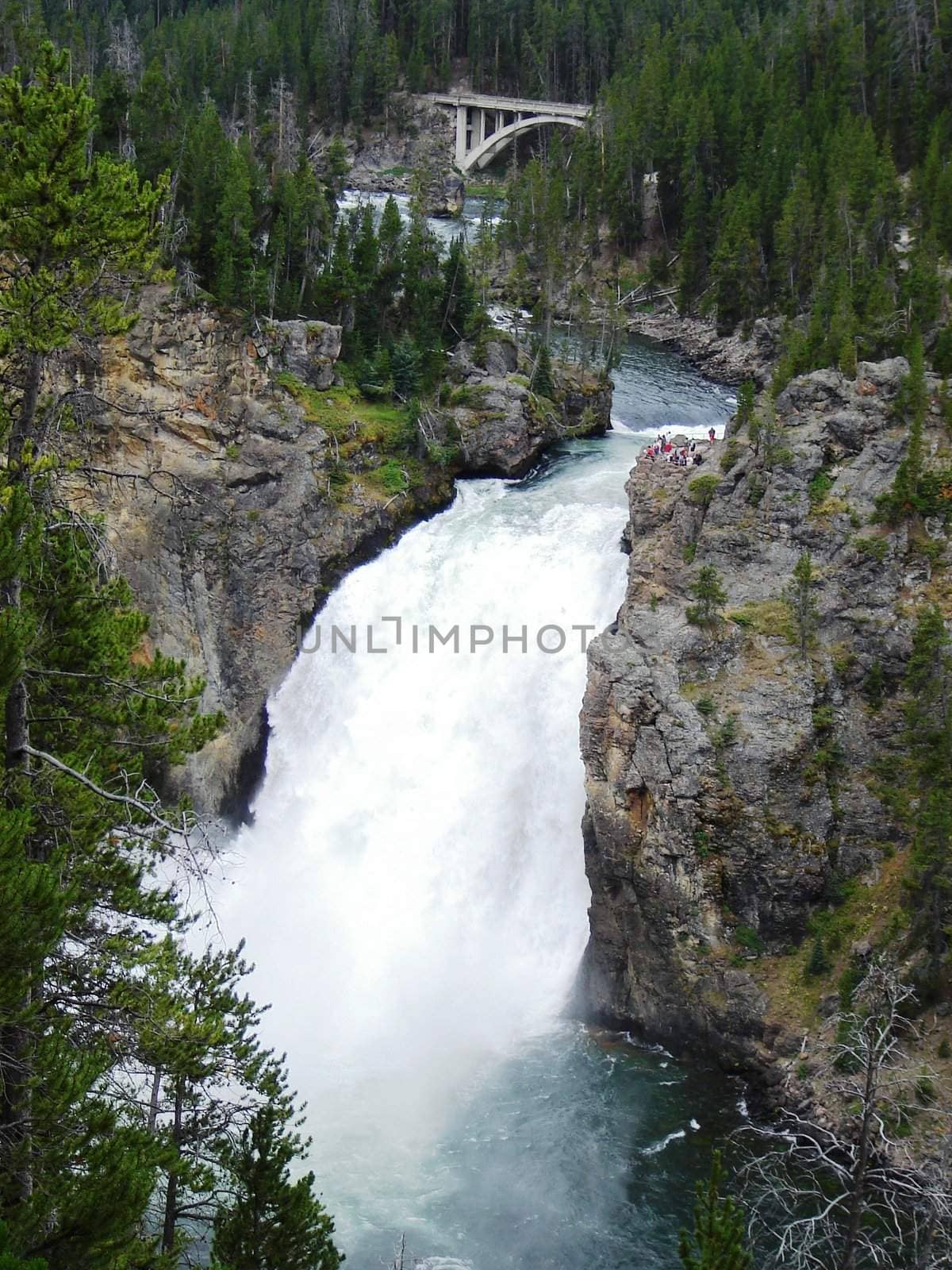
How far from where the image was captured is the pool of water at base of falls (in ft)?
77.8

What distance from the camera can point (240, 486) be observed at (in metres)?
39.1

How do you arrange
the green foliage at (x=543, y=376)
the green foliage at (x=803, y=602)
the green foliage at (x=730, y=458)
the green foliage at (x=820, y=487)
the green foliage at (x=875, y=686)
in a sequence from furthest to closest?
1. the green foliage at (x=543, y=376)
2. the green foliage at (x=730, y=458)
3. the green foliage at (x=820, y=487)
4. the green foliage at (x=803, y=602)
5. the green foliage at (x=875, y=686)

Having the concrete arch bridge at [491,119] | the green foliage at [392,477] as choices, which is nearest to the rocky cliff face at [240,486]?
the green foliage at [392,477]

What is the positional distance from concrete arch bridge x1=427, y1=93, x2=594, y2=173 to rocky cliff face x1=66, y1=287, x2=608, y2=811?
69.4m

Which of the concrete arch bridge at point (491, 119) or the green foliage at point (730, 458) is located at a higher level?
the concrete arch bridge at point (491, 119)

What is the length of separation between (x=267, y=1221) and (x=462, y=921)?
15357mm

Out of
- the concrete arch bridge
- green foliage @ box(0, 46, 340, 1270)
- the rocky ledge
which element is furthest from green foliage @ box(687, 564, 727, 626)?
the concrete arch bridge

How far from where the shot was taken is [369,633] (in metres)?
38.8

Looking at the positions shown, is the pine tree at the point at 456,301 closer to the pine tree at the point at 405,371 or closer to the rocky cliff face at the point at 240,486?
the pine tree at the point at 405,371

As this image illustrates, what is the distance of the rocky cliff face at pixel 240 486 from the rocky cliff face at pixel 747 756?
Result: 12.0m

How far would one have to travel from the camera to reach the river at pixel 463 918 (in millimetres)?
23734

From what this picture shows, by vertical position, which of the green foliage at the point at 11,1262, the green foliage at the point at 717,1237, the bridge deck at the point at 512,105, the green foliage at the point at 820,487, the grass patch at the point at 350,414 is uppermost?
the bridge deck at the point at 512,105

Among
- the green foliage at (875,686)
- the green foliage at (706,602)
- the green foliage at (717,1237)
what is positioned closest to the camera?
the green foliage at (717,1237)

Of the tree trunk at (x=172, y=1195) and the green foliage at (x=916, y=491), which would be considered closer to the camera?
the tree trunk at (x=172, y=1195)
